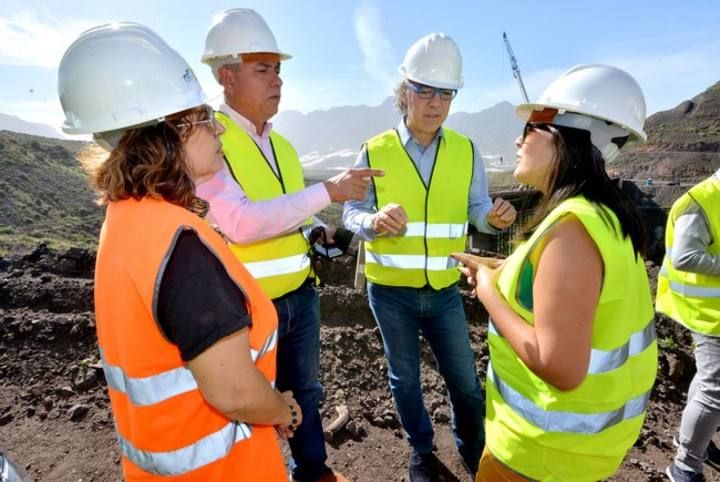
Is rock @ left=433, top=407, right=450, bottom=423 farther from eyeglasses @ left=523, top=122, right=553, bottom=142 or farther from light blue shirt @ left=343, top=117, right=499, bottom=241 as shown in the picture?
eyeglasses @ left=523, top=122, right=553, bottom=142

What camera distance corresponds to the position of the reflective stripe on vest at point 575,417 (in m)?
1.50

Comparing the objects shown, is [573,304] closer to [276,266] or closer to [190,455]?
[190,455]

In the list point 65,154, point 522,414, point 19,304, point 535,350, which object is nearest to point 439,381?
point 522,414

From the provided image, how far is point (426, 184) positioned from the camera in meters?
2.84

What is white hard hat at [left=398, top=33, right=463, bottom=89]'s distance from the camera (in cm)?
281

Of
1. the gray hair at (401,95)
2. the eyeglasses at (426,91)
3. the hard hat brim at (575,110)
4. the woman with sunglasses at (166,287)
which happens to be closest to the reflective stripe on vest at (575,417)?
the woman with sunglasses at (166,287)

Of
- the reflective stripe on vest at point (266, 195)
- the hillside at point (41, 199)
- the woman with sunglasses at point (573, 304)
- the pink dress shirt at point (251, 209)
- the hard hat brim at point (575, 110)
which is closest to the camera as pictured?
the woman with sunglasses at point (573, 304)

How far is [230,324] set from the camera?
112cm

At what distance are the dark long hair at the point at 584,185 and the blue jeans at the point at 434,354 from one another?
1303 millimetres

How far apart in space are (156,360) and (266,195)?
134cm

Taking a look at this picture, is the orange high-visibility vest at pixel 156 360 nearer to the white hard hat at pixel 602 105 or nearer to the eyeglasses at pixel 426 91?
the white hard hat at pixel 602 105

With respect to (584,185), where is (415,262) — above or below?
below

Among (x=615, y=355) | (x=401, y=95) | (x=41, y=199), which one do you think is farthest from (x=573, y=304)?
(x=41, y=199)

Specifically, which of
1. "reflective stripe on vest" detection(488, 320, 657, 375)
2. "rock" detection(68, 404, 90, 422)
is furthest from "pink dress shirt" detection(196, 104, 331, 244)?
"rock" detection(68, 404, 90, 422)
